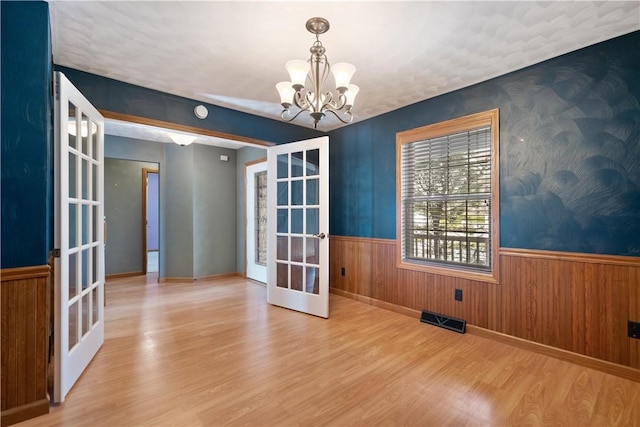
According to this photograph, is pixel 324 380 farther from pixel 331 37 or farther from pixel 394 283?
pixel 331 37

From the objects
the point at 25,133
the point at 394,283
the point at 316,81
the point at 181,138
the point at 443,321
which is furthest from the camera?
the point at 181,138

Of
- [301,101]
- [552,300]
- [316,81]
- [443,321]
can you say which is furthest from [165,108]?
[552,300]

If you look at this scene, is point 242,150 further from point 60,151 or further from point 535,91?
point 535,91

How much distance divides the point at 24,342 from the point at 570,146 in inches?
158

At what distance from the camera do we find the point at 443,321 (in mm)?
3051

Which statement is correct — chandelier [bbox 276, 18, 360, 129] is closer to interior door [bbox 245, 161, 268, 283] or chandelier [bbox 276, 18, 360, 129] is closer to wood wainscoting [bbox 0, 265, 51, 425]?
wood wainscoting [bbox 0, 265, 51, 425]

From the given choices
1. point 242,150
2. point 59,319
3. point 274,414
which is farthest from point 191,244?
point 274,414

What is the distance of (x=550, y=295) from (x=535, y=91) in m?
1.75

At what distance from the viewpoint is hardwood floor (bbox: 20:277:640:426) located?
1.71m

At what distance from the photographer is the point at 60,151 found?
5.98 ft

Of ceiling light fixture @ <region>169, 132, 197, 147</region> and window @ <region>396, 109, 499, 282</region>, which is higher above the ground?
ceiling light fixture @ <region>169, 132, 197, 147</region>

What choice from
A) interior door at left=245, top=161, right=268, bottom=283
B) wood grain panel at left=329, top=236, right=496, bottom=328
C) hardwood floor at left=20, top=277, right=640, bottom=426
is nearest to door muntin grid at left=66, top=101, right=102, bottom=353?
hardwood floor at left=20, top=277, right=640, bottom=426

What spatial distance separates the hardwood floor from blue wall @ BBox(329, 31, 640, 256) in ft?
3.41

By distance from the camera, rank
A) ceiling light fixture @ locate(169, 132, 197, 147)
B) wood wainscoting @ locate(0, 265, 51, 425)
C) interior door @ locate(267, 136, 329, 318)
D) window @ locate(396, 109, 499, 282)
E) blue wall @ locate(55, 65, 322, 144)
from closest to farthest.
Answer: wood wainscoting @ locate(0, 265, 51, 425)
blue wall @ locate(55, 65, 322, 144)
window @ locate(396, 109, 499, 282)
interior door @ locate(267, 136, 329, 318)
ceiling light fixture @ locate(169, 132, 197, 147)
